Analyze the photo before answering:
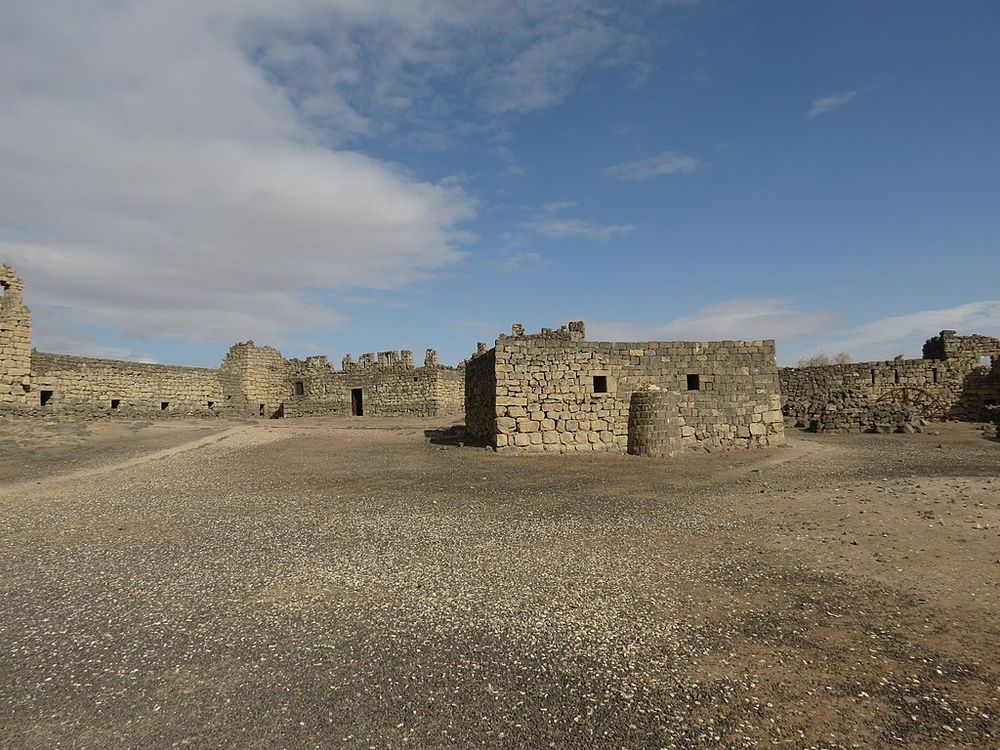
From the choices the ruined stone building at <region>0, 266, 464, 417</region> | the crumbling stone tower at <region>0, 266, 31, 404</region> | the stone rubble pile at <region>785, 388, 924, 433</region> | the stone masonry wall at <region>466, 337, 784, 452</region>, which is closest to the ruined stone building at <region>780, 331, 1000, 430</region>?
the stone rubble pile at <region>785, 388, 924, 433</region>

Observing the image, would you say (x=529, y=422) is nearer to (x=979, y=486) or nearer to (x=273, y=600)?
(x=979, y=486)

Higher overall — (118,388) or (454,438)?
(118,388)

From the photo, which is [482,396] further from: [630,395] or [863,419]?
[863,419]

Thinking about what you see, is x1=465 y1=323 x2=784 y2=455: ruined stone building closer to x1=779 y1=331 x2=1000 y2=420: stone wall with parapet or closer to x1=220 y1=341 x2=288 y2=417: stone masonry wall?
x1=779 y1=331 x2=1000 y2=420: stone wall with parapet

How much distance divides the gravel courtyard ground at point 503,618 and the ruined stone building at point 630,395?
241 inches

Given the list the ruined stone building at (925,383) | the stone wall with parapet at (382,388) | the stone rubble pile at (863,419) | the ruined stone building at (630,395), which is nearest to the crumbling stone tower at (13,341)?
the stone wall with parapet at (382,388)

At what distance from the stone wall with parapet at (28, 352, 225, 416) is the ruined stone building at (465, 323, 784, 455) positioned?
687 inches

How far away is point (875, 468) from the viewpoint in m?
12.6

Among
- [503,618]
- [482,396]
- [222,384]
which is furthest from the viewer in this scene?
[222,384]

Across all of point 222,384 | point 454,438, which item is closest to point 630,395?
point 454,438

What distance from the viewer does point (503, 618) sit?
465cm

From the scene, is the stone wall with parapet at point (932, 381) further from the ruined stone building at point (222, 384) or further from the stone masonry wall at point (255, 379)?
the stone masonry wall at point (255, 379)

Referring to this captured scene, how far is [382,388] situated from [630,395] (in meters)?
19.1

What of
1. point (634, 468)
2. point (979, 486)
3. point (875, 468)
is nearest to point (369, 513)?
point (634, 468)
